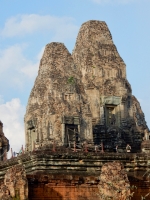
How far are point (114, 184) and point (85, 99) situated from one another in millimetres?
8870

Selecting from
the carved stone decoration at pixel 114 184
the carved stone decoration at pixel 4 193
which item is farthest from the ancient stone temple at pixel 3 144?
the carved stone decoration at pixel 114 184

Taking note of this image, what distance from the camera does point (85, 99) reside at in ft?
85.4

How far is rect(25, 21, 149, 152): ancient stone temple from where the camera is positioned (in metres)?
25.2

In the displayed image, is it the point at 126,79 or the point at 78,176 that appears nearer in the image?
the point at 78,176

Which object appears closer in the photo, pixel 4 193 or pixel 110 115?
pixel 4 193

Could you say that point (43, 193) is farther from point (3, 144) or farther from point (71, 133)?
point (3, 144)

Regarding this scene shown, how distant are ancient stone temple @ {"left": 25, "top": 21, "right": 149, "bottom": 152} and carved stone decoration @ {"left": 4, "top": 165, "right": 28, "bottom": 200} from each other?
21.3ft

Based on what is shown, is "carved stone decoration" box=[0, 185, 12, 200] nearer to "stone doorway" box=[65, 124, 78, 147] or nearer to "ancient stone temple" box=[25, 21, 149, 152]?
"ancient stone temple" box=[25, 21, 149, 152]

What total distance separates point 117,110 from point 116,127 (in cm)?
96

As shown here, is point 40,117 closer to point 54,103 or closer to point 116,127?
point 54,103

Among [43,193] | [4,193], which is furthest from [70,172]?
[4,193]

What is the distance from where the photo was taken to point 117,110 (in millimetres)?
27953

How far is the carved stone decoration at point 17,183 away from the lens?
56.8ft

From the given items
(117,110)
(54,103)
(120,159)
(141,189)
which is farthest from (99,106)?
(141,189)
